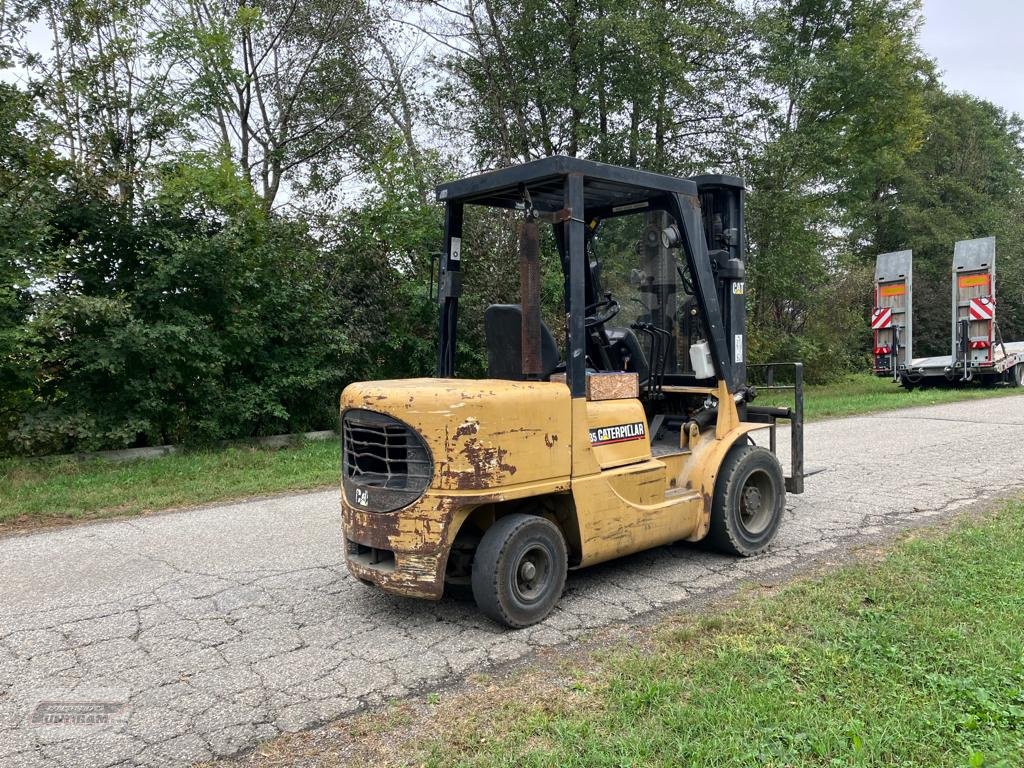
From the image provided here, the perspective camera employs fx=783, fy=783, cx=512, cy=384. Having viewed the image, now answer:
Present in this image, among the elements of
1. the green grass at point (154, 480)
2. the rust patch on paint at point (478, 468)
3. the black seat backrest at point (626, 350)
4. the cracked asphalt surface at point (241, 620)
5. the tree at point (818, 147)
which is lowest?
the cracked asphalt surface at point (241, 620)

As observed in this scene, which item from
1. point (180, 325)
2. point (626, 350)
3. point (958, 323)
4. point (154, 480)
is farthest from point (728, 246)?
point (958, 323)

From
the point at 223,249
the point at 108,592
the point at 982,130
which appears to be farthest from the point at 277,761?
the point at 982,130

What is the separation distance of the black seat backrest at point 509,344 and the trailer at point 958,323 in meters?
16.9

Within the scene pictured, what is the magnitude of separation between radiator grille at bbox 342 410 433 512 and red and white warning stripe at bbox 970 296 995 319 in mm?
19041

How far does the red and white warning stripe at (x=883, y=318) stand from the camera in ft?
64.1

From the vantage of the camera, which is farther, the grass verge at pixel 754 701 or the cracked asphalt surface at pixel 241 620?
the cracked asphalt surface at pixel 241 620

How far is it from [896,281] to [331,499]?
A: 16394 millimetres

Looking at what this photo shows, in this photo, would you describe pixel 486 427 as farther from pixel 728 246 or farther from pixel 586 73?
pixel 586 73

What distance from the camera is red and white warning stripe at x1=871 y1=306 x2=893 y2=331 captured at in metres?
19.5

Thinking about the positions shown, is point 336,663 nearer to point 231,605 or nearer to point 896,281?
point 231,605

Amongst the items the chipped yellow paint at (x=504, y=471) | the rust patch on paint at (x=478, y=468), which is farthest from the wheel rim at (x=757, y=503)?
the rust patch on paint at (x=478, y=468)

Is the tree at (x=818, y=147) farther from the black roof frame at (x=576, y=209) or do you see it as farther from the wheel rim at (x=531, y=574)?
the wheel rim at (x=531, y=574)

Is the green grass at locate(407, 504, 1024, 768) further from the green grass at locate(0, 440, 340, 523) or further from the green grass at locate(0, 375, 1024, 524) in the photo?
the green grass at locate(0, 440, 340, 523)

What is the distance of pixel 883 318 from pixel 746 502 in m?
16.0
